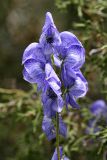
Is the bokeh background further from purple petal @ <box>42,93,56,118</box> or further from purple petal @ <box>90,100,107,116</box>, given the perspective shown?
purple petal @ <box>42,93,56,118</box>

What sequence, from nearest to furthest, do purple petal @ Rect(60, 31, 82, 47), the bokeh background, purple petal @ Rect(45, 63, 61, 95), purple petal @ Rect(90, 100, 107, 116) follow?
purple petal @ Rect(45, 63, 61, 95), purple petal @ Rect(60, 31, 82, 47), the bokeh background, purple petal @ Rect(90, 100, 107, 116)

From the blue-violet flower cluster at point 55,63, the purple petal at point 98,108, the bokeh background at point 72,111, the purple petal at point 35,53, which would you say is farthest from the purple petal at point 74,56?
the purple petal at point 98,108

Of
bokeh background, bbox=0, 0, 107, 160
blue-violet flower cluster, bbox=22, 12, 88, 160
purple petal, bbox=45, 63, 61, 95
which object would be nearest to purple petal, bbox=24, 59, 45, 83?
blue-violet flower cluster, bbox=22, 12, 88, 160

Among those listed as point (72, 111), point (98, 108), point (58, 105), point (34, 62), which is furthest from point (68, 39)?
point (72, 111)

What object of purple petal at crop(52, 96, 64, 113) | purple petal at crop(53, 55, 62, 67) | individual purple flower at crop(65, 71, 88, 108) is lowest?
purple petal at crop(52, 96, 64, 113)

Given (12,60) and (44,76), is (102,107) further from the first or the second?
(12,60)

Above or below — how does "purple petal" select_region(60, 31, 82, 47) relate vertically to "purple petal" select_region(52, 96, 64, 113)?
above

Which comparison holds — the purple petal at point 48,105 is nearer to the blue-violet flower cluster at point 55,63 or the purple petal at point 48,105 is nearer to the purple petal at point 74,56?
the blue-violet flower cluster at point 55,63

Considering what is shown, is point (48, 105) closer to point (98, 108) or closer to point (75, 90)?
point (75, 90)
